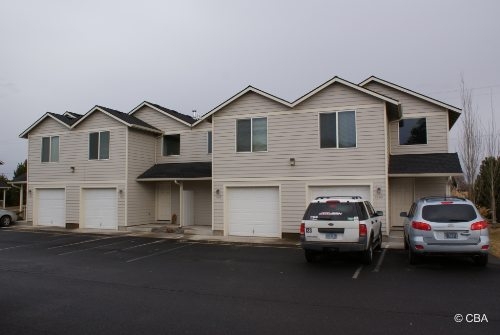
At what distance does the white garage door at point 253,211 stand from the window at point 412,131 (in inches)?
258

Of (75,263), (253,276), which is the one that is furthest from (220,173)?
(253,276)

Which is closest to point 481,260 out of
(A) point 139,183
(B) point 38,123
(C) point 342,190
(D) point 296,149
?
→ (C) point 342,190

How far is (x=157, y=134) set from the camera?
2347cm

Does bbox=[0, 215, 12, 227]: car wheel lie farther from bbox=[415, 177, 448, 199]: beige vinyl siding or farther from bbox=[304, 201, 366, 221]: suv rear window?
bbox=[415, 177, 448, 199]: beige vinyl siding

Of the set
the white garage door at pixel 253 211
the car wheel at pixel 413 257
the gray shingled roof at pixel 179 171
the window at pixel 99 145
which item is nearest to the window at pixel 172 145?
the gray shingled roof at pixel 179 171

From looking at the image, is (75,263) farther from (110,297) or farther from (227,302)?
(227,302)

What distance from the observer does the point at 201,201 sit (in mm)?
22062

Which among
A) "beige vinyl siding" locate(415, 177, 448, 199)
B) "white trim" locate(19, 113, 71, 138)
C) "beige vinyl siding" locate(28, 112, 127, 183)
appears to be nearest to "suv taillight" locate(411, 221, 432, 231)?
"beige vinyl siding" locate(415, 177, 448, 199)

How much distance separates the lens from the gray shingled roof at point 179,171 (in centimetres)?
2050

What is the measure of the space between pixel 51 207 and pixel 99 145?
493 centimetres

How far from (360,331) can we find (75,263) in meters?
9.15

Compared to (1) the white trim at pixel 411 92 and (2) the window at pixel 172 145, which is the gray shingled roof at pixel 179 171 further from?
(1) the white trim at pixel 411 92

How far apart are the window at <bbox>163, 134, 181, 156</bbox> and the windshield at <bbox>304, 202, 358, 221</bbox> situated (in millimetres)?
14030

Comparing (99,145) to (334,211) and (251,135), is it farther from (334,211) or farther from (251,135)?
(334,211)
